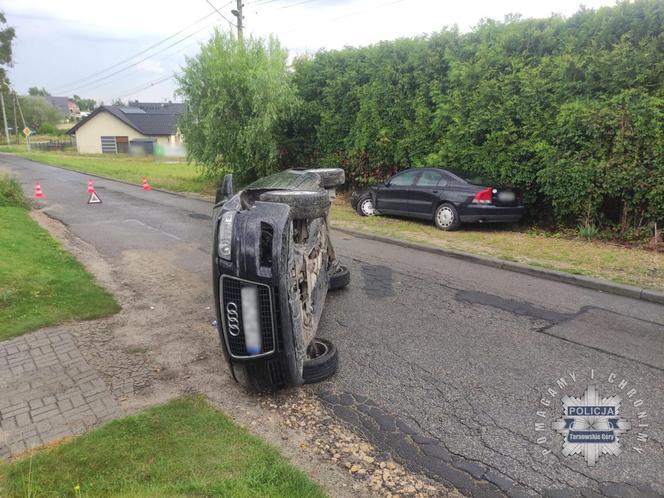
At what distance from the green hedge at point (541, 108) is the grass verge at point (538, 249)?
100 centimetres

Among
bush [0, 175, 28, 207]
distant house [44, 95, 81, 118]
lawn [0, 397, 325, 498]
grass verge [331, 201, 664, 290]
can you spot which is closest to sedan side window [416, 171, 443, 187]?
grass verge [331, 201, 664, 290]

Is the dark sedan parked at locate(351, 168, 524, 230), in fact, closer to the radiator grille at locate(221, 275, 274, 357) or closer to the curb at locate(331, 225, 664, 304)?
the curb at locate(331, 225, 664, 304)

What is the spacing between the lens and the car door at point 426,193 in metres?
11.2

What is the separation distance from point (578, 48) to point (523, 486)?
9604mm

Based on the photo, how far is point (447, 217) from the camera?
10.9 m

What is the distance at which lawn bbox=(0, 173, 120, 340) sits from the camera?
17.3ft

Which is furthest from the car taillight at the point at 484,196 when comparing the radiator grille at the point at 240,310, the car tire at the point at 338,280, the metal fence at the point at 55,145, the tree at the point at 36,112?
the tree at the point at 36,112

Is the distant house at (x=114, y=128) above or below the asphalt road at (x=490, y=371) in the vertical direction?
above

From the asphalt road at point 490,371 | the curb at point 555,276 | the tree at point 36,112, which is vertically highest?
the tree at point 36,112

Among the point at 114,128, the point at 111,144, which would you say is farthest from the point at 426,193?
the point at 114,128

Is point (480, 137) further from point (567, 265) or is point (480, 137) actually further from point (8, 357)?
point (8, 357)

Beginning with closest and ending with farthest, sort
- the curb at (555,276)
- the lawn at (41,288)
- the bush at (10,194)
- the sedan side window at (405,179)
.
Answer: the lawn at (41,288) → the curb at (555,276) → the sedan side window at (405,179) → the bush at (10,194)

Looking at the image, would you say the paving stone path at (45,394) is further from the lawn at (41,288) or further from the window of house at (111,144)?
the window of house at (111,144)

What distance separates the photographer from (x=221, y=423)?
338cm
